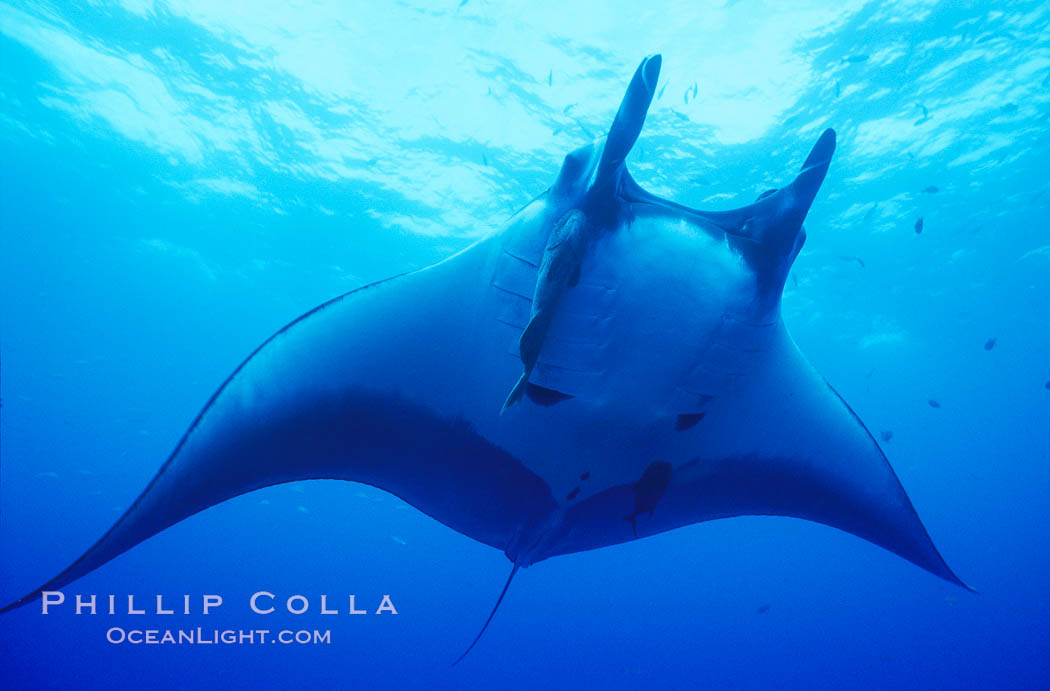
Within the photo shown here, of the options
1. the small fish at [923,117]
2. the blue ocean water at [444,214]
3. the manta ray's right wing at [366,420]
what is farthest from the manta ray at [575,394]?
the small fish at [923,117]

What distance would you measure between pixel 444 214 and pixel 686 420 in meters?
12.6

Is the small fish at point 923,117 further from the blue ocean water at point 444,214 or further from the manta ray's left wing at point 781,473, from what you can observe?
the manta ray's left wing at point 781,473

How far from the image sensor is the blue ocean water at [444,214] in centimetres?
946

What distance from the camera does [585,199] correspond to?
1.82 meters

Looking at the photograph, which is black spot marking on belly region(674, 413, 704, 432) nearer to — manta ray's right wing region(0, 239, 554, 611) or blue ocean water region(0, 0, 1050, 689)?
manta ray's right wing region(0, 239, 554, 611)

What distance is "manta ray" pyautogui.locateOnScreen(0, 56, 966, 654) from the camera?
72.3 inches

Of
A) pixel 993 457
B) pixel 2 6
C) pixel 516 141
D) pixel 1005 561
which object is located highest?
pixel 2 6

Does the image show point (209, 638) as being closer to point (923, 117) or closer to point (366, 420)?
point (366, 420)

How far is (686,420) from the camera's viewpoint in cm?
231

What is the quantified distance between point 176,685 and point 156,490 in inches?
1274

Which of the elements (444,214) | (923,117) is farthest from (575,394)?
(444,214)

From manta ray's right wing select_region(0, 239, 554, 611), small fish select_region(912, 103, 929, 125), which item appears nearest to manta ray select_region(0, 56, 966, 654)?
manta ray's right wing select_region(0, 239, 554, 611)

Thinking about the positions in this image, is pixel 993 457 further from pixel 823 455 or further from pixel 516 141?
pixel 823 455

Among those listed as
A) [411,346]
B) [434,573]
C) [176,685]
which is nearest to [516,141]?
[411,346]
